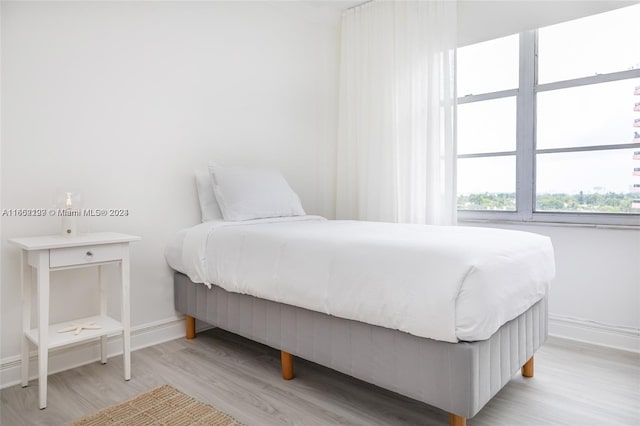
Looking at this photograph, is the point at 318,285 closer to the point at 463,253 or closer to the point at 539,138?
the point at 463,253

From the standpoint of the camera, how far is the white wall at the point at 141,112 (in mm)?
2082

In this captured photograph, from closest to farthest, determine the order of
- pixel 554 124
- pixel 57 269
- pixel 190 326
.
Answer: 1. pixel 57 269
2. pixel 190 326
3. pixel 554 124

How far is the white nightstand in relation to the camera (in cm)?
183

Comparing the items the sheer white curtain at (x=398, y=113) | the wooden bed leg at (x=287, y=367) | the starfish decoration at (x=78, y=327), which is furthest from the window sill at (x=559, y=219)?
the starfish decoration at (x=78, y=327)

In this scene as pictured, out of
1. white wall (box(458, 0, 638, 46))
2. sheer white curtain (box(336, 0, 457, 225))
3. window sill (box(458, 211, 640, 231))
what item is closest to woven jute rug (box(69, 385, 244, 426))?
sheer white curtain (box(336, 0, 457, 225))

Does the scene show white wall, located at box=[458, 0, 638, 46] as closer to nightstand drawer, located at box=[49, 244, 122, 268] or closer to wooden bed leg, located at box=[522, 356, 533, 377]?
wooden bed leg, located at box=[522, 356, 533, 377]

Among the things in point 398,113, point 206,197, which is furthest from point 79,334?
point 398,113

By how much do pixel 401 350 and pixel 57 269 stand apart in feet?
5.08

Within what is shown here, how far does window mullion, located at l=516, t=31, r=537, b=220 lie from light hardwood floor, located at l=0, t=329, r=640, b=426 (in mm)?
1033

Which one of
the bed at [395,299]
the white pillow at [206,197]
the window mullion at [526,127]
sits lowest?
the bed at [395,299]

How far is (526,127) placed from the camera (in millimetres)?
2943

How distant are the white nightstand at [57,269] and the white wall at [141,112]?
0.40ft

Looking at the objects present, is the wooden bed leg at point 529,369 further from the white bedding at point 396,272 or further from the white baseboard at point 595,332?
the white baseboard at point 595,332

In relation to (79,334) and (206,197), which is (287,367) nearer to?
(79,334)
